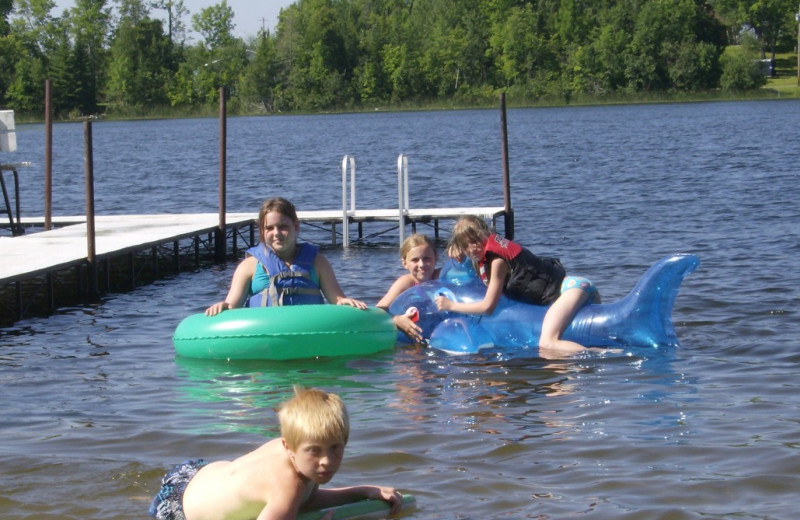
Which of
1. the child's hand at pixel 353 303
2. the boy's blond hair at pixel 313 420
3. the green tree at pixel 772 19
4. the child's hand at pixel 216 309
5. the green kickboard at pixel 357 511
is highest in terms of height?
the green tree at pixel 772 19

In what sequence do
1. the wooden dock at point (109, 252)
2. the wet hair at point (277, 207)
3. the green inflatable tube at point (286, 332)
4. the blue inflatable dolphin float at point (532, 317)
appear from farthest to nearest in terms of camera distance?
the wooden dock at point (109, 252), the green inflatable tube at point (286, 332), the blue inflatable dolphin float at point (532, 317), the wet hair at point (277, 207)

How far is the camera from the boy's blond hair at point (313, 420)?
15.0ft

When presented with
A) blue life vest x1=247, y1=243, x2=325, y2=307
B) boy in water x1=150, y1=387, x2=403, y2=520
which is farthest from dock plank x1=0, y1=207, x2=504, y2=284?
boy in water x1=150, y1=387, x2=403, y2=520

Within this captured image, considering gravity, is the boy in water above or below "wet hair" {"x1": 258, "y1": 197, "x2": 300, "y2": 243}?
below

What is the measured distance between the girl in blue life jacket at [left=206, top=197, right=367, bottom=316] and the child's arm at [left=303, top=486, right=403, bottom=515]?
356 cm

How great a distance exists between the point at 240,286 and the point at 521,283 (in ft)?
7.26

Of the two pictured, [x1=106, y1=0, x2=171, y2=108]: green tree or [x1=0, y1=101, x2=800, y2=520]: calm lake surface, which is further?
[x1=106, y1=0, x2=171, y2=108]: green tree

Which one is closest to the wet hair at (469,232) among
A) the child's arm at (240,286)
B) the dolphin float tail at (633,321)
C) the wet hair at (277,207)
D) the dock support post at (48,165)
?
the dolphin float tail at (633,321)

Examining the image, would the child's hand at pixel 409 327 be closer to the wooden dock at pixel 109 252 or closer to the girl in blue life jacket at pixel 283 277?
the girl in blue life jacket at pixel 283 277

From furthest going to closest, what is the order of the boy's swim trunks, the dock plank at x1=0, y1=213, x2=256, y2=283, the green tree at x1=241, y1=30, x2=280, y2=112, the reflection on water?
the green tree at x1=241, y1=30, x2=280, y2=112 < the dock plank at x1=0, y1=213, x2=256, y2=283 < the reflection on water < the boy's swim trunks

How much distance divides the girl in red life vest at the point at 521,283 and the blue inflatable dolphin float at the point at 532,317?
4.7 inches

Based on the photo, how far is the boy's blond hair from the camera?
4.57 meters

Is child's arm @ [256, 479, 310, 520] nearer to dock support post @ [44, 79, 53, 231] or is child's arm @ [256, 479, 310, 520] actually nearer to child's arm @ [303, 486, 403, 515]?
child's arm @ [303, 486, 403, 515]

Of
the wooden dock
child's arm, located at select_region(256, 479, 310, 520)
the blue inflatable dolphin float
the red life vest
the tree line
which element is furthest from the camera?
the tree line
